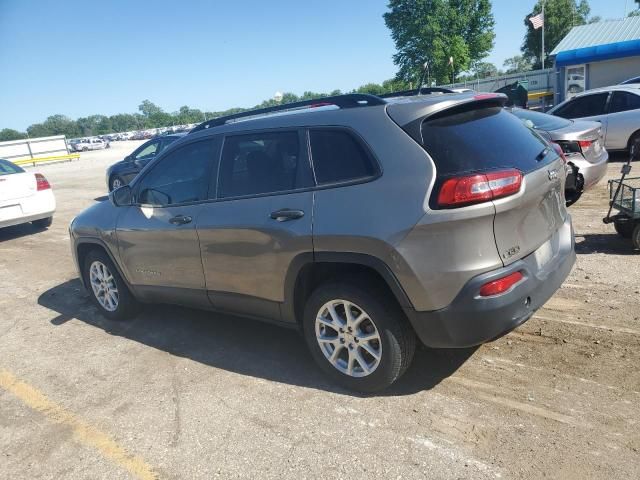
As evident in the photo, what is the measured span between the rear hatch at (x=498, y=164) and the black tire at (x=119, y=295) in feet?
A: 10.4

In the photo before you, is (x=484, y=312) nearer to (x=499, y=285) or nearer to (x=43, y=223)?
(x=499, y=285)

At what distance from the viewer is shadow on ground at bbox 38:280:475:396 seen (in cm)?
353

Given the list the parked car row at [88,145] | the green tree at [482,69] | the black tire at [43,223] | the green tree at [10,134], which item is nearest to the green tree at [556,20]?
the green tree at [482,69]

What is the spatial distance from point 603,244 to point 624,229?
0.91ft

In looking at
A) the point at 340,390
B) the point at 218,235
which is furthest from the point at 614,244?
the point at 218,235

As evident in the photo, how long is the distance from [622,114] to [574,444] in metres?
10.1

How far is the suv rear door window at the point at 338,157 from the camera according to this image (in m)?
3.04

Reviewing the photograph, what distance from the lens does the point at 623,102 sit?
10602mm

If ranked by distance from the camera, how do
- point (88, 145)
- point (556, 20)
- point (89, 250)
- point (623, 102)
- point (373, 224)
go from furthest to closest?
point (556, 20), point (88, 145), point (623, 102), point (89, 250), point (373, 224)

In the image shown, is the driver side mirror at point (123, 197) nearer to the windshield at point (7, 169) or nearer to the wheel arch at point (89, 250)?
the wheel arch at point (89, 250)

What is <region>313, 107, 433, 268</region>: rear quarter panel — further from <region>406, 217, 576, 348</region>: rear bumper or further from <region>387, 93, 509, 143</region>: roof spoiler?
<region>406, 217, 576, 348</region>: rear bumper

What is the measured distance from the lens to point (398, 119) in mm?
2998

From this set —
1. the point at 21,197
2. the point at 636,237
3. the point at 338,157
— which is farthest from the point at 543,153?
the point at 21,197

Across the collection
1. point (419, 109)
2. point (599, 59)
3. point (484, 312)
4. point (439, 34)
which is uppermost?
point (439, 34)
